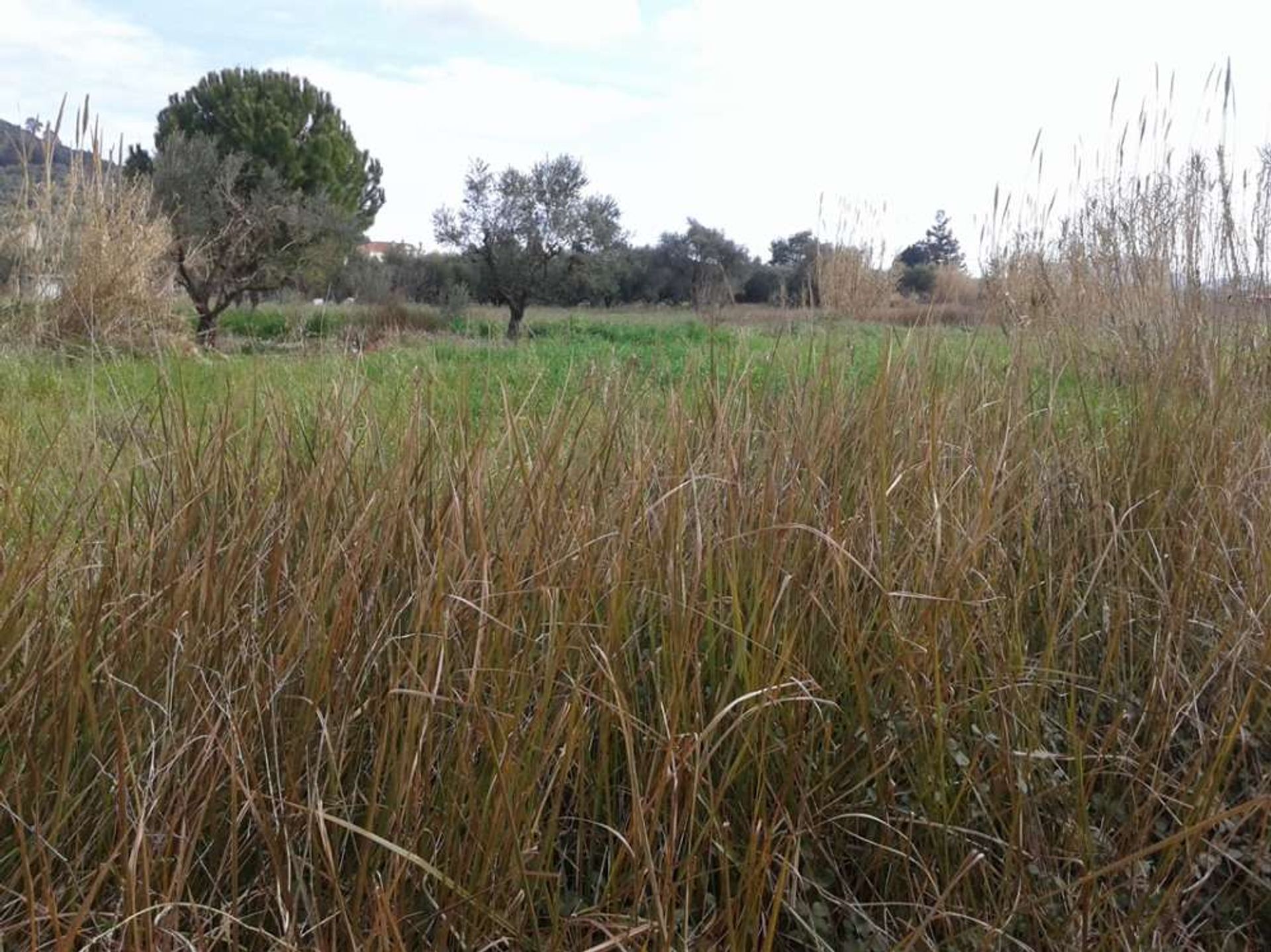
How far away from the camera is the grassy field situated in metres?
1.18

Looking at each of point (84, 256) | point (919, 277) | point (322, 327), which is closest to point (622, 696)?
point (322, 327)

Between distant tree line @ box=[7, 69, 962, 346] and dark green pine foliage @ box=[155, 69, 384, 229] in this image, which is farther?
dark green pine foliage @ box=[155, 69, 384, 229]

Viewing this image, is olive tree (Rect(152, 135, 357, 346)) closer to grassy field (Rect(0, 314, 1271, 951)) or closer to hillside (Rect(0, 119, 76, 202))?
hillside (Rect(0, 119, 76, 202))

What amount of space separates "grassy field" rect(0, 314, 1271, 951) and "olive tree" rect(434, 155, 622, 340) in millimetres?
17642

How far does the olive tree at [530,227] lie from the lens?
62.4 feet

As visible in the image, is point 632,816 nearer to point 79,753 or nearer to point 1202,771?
point 79,753

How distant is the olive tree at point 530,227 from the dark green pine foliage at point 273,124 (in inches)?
315

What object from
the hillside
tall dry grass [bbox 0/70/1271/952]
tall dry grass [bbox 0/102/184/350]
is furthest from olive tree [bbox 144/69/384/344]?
tall dry grass [bbox 0/70/1271/952]

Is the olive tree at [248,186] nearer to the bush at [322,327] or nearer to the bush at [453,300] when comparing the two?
the bush at [322,327]

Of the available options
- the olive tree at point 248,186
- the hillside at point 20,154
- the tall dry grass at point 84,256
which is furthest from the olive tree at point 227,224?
the hillside at point 20,154

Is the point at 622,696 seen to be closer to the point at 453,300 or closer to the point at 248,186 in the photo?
the point at 453,300

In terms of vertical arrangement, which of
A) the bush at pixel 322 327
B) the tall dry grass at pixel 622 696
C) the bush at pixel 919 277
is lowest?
the tall dry grass at pixel 622 696

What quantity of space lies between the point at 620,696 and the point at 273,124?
99.1ft

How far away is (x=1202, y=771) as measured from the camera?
1.52 m
